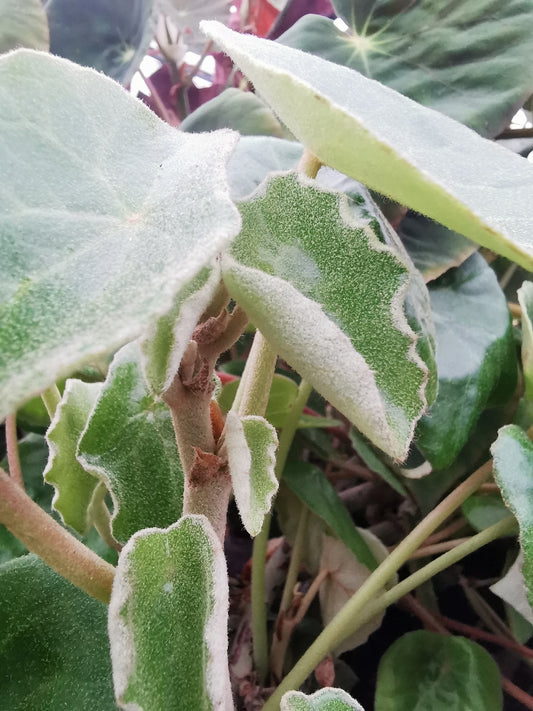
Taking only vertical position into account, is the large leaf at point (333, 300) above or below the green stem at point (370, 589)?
above

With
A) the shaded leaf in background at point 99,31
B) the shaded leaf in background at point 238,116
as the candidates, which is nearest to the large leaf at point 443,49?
the shaded leaf in background at point 238,116

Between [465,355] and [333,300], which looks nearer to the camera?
[333,300]

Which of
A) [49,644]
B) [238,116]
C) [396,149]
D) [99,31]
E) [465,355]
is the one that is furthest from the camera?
[99,31]

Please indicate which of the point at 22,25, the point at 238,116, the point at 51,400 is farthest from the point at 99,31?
the point at 51,400

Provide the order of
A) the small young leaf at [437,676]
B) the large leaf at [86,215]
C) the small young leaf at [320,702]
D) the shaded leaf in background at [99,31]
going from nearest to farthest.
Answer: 1. the large leaf at [86,215]
2. the small young leaf at [320,702]
3. the small young leaf at [437,676]
4. the shaded leaf in background at [99,31]

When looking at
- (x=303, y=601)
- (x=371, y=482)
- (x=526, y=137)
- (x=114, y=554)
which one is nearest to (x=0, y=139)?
(x=114, y=554)

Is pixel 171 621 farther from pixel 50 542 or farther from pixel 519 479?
pixel 519 479

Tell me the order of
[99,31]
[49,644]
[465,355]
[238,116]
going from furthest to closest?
[99,31] → [238,116] → [465,355] → [49,644]

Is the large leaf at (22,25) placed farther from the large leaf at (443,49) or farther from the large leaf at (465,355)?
the large leaf at (465,355)
